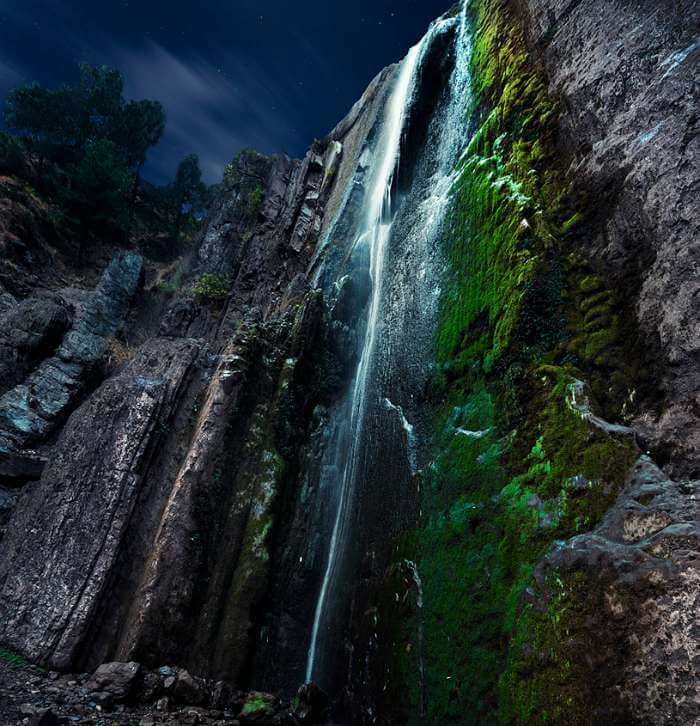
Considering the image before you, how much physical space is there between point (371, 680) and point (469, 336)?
414cm

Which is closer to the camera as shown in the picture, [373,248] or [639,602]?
[639,602]

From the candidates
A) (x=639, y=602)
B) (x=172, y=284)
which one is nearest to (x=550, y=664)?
(x=639, y=602)

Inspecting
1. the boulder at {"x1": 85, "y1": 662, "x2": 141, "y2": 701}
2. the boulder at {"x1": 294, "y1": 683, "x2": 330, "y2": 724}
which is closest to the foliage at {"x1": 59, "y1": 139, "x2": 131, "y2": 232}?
the boulder at {"x1": 85, "y1": 662, "x2": 141, "y2": 701}

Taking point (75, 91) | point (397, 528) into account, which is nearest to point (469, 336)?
point (397, 528)

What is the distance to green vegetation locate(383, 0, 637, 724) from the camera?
3145mm

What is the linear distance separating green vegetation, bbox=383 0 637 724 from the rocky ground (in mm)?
1640

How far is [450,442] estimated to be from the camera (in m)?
4.98

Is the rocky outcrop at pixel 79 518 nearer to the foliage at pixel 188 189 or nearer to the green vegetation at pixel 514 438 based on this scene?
the green vegetation at pixel 514 438

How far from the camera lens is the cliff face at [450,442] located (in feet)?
9.73

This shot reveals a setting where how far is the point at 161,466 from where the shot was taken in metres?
7.26

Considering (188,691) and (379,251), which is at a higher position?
(379,251)

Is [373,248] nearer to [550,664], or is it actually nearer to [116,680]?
[550,664]

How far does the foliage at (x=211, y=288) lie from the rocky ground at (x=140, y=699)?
12112 mm

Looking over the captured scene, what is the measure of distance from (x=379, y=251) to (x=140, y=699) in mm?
8400
